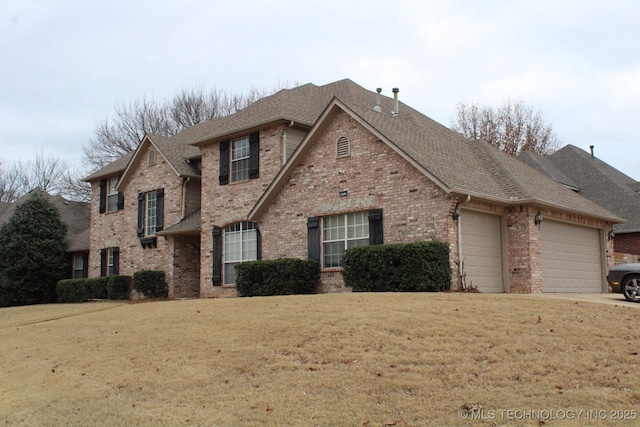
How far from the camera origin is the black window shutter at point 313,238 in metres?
20.7

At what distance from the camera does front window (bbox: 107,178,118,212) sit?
105ft

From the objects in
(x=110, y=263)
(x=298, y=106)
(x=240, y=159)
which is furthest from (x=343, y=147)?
(x=110, y=263)

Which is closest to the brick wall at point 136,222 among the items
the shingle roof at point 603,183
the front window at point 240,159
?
the front window at point 240,159

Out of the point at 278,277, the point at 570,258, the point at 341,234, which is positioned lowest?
the point at 278,277

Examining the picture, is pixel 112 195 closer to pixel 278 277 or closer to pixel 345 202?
pixel 278 277

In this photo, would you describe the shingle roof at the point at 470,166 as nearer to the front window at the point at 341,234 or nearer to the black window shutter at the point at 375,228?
the black window shutter at the point at 375,228

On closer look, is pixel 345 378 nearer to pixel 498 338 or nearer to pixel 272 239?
pixel 498 338

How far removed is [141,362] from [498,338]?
579 cm

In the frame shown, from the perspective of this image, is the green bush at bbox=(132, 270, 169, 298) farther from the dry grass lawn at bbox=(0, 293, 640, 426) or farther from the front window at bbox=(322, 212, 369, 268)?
the dry grass lawn at bbox=(0, 293, 640, 426)

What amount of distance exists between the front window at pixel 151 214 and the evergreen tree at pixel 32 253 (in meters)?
7.47

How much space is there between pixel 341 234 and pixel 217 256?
20.3ft

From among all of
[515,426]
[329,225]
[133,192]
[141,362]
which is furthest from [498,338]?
[133,192]

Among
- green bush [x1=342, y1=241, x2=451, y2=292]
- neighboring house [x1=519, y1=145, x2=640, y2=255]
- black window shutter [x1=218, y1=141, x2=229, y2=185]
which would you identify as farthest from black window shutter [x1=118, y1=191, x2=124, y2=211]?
neighboring house [x1=519, y1=145, x2=640, y2=255]

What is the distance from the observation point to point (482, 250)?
Result: 1873cm
